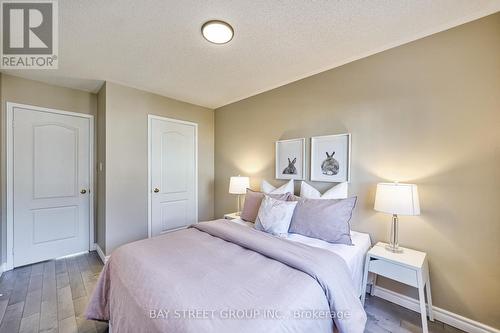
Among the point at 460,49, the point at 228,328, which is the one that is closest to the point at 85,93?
the point at 228,328

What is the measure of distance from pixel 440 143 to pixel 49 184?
4.44m

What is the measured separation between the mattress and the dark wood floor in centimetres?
34

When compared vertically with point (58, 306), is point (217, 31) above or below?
above

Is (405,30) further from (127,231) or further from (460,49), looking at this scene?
(127,231)

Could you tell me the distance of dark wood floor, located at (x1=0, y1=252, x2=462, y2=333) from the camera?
170 cm

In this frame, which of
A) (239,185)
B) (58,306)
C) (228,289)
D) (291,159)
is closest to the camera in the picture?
(228,289)

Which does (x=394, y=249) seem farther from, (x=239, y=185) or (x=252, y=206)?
(x=239, y=185)

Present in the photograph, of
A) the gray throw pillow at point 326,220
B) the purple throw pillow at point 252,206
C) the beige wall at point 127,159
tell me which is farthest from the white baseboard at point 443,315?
the beige wall at point 127,159

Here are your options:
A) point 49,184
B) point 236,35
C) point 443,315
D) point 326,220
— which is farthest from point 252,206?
point 49,184

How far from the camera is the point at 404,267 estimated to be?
64.9 inches

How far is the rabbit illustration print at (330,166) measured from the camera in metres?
2.35

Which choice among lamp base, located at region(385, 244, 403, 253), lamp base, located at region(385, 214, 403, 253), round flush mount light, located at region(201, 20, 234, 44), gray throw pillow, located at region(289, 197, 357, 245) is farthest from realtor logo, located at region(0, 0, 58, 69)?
lamp base, located at region(385, 244, 403, 253)

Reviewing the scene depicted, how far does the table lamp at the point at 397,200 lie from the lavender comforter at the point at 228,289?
627 millimetres

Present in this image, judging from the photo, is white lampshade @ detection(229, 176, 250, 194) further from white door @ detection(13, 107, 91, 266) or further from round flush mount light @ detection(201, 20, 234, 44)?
white door @ detection(13, 107, 91, 266)
